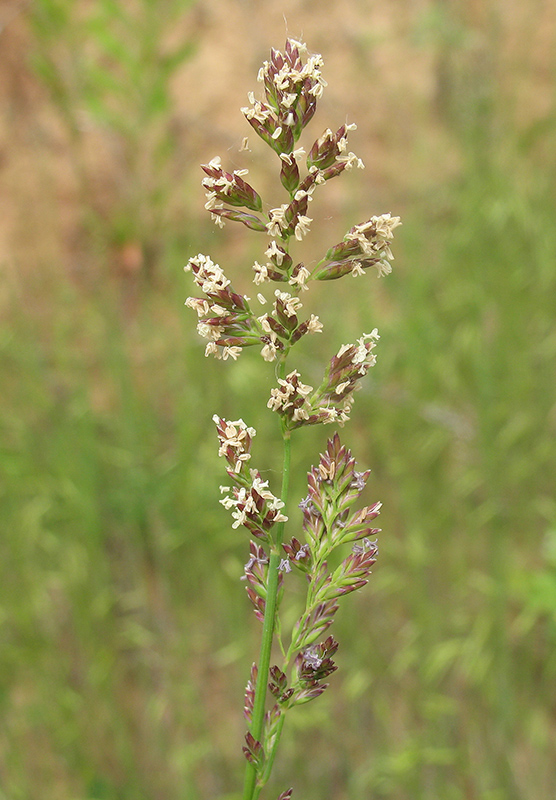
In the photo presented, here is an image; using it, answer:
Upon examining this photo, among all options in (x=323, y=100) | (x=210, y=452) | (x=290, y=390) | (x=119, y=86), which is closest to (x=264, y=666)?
(x=290, y=390)

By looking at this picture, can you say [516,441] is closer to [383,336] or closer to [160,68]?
[383,336]

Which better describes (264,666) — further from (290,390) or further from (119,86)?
(119,86)

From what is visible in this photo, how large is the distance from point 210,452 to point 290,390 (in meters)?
1.67

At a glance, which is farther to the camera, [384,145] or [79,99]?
[384,145]

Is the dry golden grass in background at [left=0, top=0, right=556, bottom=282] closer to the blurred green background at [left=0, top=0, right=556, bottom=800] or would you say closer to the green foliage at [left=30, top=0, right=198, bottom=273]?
the blurred green background at [left=0, top=0, right=556, bottom=800]

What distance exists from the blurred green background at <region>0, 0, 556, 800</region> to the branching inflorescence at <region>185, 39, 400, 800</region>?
4.31ft

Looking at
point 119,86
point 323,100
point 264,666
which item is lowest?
point 264,666

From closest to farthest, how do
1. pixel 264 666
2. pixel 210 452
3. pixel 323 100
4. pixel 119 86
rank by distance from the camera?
pixel 264 666 → pixel 119 86 → pixel 210 452 → pixel 323 100

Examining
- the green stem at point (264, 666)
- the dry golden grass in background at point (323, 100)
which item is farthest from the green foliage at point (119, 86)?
the green stem at point (264, 666)

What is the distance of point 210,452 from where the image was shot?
92.6 inches

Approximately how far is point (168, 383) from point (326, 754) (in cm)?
142

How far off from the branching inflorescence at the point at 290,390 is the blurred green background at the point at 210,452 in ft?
4.31

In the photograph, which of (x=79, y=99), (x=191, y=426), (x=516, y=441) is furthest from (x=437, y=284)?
(x=79, y=99)

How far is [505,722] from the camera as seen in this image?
2.08m
